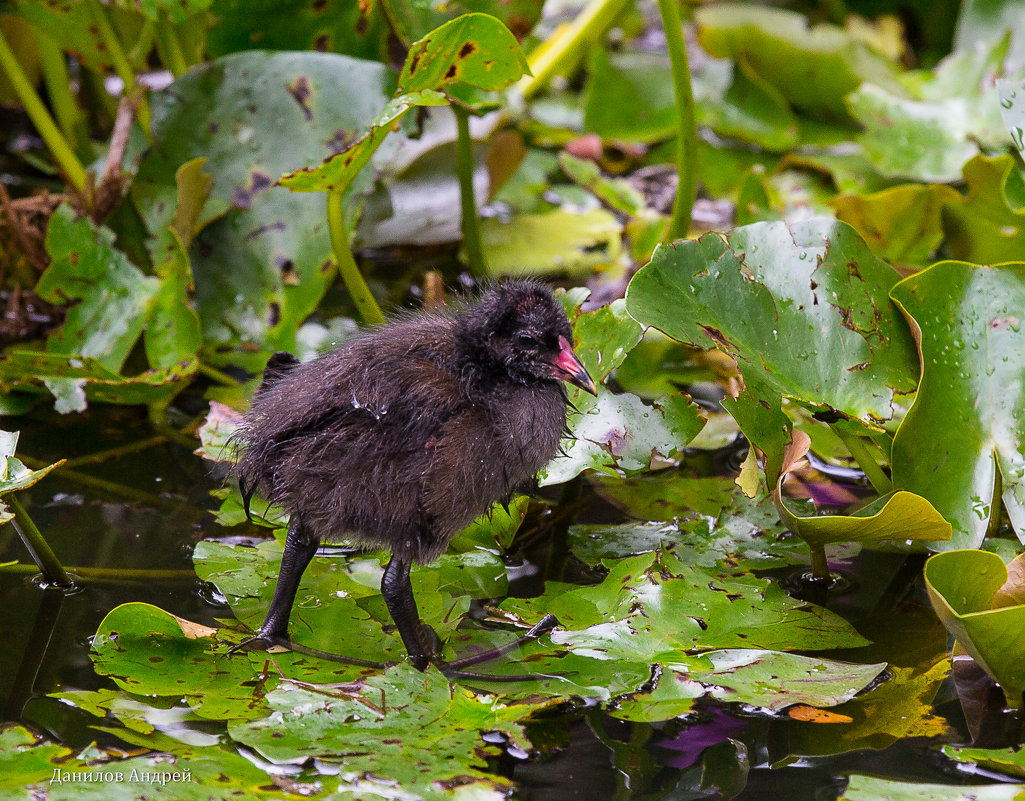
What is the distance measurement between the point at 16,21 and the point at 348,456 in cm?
320

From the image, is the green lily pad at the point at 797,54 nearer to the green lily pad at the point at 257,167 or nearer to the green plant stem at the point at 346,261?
the green lily pad at the point at 257,167

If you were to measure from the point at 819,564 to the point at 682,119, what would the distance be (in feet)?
4.70

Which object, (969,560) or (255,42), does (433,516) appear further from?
(255,42)

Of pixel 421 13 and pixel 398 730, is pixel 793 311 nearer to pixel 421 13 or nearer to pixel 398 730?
pixel 398 730

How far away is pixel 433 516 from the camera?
2.05m

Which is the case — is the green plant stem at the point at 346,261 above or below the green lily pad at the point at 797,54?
below

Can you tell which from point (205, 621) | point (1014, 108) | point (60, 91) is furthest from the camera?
point (60, 91)

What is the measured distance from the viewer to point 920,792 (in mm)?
1729

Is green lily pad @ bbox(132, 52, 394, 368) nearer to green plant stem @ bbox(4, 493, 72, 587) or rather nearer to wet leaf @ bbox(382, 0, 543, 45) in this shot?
wet leaf @ bbox(382, 0, 543, 45)

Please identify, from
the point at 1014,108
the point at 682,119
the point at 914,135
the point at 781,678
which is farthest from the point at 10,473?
the point at 914,135

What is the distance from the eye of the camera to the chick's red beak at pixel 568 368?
213 cm

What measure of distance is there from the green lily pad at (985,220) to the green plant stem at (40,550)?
107 inches

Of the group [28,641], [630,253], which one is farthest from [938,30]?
[28,641]

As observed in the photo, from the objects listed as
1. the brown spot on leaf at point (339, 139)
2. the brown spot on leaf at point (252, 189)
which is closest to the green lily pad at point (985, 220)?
the brown spot on leaf at point (339, 139)
